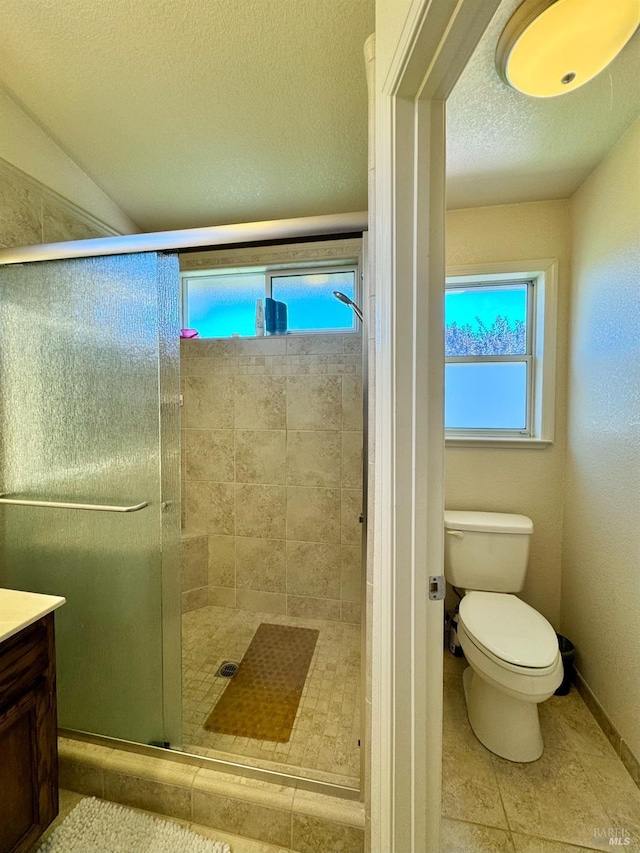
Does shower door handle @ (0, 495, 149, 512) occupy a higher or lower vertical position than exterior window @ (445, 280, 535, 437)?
lower

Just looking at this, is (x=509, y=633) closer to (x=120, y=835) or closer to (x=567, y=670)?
(x=567, y=670)

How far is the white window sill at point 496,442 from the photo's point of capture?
5.60ft

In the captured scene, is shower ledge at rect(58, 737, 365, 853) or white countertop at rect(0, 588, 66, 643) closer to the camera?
white countertop at rect(0, 588, 66, 643)

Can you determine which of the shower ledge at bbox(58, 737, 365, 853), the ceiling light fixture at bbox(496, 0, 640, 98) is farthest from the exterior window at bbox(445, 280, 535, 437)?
the shower ledge at bbox(58, 737, 365, 853)

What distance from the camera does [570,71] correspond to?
1.02 meters

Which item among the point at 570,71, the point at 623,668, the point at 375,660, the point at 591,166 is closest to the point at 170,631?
the point at 375,660

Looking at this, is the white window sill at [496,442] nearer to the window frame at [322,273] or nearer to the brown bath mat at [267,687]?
the window frame at [322,273]

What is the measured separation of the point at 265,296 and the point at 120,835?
93.8 inches

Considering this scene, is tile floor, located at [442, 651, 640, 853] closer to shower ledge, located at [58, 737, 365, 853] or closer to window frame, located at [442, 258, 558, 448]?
shower ledge, located at [58, 737, 365, 853]

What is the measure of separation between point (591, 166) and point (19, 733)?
9.16 ft

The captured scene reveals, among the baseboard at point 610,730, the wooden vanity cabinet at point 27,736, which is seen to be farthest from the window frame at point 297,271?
the baseboard at point 610,730

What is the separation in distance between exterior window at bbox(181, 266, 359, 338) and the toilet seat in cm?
156

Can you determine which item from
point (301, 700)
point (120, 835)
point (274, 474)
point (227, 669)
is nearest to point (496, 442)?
point (274, 474)

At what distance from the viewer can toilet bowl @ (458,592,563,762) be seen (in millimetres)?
1146
